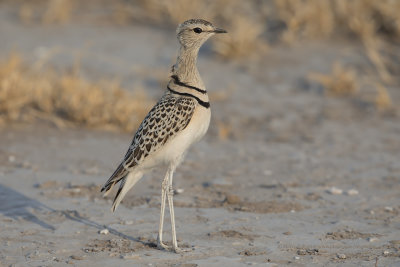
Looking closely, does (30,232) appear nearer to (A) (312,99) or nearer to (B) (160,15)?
(A) (312,99)

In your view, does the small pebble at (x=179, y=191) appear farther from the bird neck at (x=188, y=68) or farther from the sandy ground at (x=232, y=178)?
the bird neck at (x=188, y=68)

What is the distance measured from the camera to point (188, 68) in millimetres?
4336

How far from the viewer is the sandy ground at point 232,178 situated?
420 centimetres

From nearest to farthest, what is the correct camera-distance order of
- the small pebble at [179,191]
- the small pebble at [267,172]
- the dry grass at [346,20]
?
the small pebble at [179,191] → the small pebble at [267,172] → the dry grass at [346,20]

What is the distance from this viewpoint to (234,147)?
22.1 ft

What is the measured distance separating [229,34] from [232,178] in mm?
3607

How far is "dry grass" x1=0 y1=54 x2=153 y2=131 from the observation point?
7.03 metres

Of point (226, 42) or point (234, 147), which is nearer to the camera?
point (234, 147)

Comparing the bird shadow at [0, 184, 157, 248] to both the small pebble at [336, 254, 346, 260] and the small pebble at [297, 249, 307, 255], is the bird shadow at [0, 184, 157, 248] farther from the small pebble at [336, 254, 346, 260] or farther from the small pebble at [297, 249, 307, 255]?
the small pebble at [336, 254, 346, 260]

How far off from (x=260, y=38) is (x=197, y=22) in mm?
5026

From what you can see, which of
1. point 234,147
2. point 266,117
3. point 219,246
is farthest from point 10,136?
point 219,246

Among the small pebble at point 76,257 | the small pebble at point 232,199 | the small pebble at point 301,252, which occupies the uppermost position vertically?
the small pebble at point 232,199

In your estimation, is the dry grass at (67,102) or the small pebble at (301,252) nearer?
the small pebble at (301,252)

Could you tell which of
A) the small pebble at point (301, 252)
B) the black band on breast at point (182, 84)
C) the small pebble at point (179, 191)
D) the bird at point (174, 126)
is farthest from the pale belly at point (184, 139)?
the small pebble at point (179, 191)
